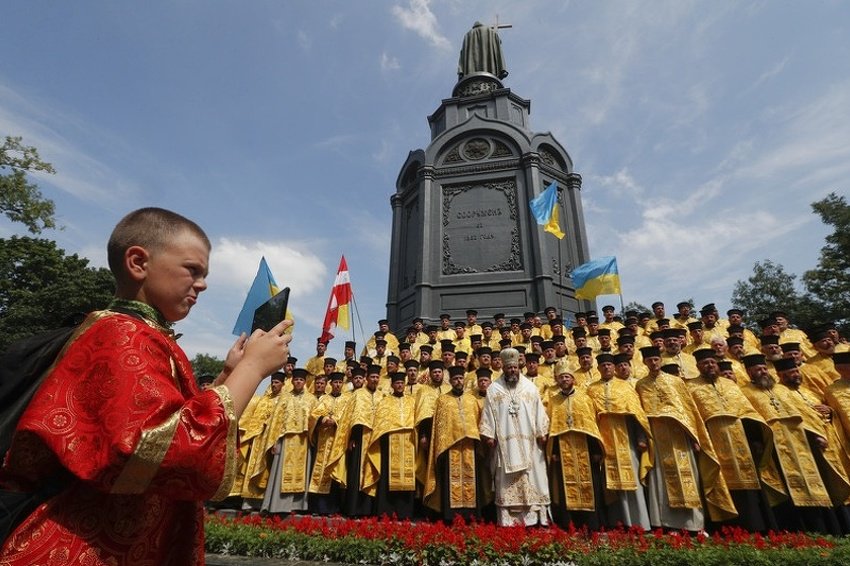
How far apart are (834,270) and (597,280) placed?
2100cm

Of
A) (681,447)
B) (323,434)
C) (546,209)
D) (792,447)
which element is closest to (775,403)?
(792,447)

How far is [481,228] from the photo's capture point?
48.1 ft

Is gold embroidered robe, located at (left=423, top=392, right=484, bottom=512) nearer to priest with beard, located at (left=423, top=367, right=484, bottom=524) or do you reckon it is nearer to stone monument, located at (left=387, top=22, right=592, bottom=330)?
priest with beard, located at (left=423, top=367, right=484, bottom=524)

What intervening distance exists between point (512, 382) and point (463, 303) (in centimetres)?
707

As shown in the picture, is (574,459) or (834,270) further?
(834,270)

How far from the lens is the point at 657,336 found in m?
8.63

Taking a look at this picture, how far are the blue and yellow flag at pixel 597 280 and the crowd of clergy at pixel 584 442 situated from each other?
11.2ft

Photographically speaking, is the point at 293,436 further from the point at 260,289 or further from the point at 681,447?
the point at 681,447

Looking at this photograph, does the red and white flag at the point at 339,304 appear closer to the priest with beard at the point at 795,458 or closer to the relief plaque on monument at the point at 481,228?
the relief plaque on monument at the point at 481,228

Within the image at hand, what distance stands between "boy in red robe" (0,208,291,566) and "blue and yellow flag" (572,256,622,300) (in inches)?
458

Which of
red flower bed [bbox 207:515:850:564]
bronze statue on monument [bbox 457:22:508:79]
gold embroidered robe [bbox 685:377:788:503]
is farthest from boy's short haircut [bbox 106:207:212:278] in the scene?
bronze statue on monument [bbox 457:22:508:79]

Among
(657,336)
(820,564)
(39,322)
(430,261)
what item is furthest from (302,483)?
(39,322)

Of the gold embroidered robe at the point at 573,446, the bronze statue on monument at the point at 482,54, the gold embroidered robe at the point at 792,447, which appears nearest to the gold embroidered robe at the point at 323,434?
the gold embroidered robe at the point at 573,446

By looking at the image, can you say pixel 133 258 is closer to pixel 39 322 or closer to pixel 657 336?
pixel 657 336
